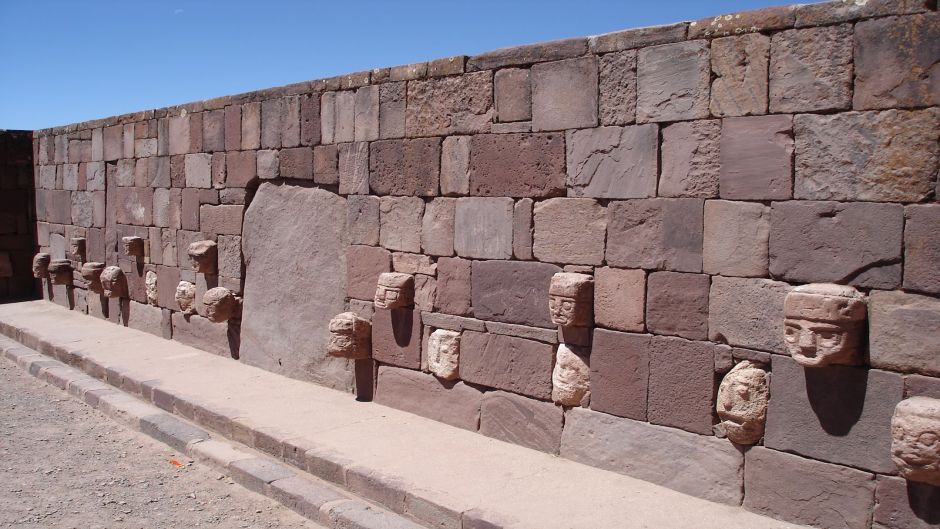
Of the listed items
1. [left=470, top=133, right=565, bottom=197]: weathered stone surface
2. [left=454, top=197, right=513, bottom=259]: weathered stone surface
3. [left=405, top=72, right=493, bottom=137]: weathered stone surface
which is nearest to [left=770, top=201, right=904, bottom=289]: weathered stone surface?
[left=470, top=133, right=565, bottom=197]: weathered stone surface

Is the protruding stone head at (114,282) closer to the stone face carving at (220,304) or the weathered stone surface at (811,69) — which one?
the stone face carving at (220,304)

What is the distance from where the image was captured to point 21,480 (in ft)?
18.8

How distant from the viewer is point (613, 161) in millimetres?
5301

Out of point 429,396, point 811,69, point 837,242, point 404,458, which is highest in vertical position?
point 811,69

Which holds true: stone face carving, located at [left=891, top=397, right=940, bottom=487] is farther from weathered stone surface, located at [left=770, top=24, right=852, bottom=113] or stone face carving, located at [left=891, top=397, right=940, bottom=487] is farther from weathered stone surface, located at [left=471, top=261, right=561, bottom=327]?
weathered stone surface, located at [left=471, top=261, right=561, bottom=327]

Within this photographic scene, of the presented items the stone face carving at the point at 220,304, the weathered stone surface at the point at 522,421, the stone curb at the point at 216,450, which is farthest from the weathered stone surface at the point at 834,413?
the stone face carving at the point at 220,304

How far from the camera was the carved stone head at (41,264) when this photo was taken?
13.6m

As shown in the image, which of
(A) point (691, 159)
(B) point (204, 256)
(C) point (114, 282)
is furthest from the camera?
(C) point (114, 282)

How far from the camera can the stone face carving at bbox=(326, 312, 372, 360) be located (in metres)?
7.11

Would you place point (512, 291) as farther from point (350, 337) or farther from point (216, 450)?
point (216, 450)

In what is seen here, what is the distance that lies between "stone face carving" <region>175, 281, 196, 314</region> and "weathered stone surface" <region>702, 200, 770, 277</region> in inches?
274

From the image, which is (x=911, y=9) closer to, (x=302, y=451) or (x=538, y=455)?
(x=538, y=455)

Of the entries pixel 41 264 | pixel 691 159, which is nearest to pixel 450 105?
pixel 691 159

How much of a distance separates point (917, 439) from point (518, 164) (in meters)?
3.18
